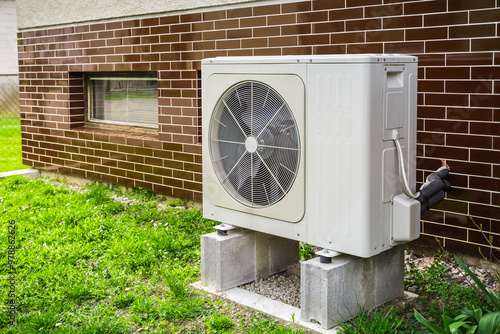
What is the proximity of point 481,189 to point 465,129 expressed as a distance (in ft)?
1.39

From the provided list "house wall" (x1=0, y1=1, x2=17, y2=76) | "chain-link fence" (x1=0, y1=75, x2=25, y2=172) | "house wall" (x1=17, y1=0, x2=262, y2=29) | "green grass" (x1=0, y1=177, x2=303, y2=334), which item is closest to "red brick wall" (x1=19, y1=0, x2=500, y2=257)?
"house wall" (x1=17, y1=0, x2=262, y2=29)

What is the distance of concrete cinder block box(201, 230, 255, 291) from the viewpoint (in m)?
4.07

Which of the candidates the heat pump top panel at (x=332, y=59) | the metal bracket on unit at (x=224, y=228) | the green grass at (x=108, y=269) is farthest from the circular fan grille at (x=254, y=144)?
the green grass at (x=108, y=269)

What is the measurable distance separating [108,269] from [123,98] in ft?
11.0

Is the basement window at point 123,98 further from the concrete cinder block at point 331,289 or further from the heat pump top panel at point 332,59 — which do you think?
the concrete cinder block at point 331,289

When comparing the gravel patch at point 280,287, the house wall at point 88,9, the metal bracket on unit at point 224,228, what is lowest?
the gravel patch at point 280,287

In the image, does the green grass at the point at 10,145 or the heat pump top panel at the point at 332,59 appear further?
the green grass at the point at 10,145

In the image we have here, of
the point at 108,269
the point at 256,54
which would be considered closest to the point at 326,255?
the point at 108,269

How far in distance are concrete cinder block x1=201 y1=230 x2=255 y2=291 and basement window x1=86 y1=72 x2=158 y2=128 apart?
130 inches

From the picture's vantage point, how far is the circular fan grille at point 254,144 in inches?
144

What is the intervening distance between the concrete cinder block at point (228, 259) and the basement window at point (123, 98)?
3298mm

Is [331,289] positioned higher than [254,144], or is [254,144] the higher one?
[254,144]

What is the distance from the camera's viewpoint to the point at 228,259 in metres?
4.10

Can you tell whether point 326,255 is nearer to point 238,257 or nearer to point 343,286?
point 343,286
